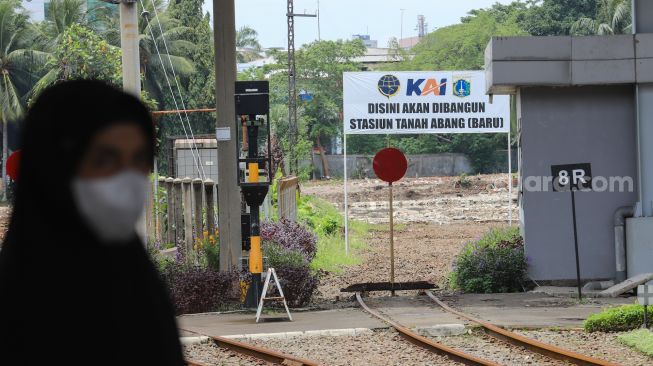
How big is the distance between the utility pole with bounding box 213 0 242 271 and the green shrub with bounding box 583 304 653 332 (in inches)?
233

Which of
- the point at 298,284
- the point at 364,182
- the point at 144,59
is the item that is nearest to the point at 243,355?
the point at 298,284

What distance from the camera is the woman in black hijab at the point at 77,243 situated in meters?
Answer: 2.23

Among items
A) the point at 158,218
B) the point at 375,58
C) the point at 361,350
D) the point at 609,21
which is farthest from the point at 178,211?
the point at 375,58

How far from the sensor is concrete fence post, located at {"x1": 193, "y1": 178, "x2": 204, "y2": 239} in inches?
778

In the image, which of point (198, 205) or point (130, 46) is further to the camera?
point (198, 205)

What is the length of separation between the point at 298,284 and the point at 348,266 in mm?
9788

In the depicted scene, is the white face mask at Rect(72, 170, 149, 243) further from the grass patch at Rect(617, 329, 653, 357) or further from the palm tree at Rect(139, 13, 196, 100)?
the palm tree at Rect(139, 13, 196, 100)

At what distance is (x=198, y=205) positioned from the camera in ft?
65.7

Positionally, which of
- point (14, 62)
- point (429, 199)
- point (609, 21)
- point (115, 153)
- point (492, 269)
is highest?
point (609, 21)

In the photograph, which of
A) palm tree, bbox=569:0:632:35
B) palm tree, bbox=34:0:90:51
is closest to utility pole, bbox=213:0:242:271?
palm tree, bbox=34:0:90:51

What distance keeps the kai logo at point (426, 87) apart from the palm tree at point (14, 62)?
36858mm

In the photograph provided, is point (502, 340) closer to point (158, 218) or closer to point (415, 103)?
point (415, 103)

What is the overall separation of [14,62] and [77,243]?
2327 inches

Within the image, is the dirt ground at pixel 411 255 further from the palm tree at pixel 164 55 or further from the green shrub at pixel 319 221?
the palm tree at pixel 164 55
